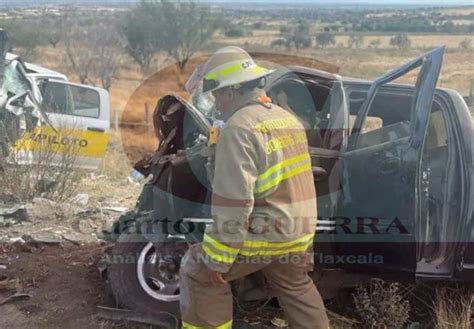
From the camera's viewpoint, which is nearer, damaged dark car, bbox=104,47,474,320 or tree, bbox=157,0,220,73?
damaged dark car, bbox=104,47,474,320

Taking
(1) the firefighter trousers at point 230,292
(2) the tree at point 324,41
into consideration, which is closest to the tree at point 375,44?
(2) the tree at point 324,41

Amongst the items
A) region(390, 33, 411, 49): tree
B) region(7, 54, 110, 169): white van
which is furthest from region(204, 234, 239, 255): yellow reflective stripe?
region(390, 33, 411, 49): tree

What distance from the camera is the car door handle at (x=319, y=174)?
4383 millimetres

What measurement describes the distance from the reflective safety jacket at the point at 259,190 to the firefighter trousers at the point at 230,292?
11 cm

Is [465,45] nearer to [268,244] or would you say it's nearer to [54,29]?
[54,29]

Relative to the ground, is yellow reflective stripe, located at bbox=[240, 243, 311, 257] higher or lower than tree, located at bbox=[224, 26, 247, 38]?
higher

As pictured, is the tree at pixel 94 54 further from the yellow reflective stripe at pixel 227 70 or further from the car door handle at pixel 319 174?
the yellow reflective stripe at pixel 227 70

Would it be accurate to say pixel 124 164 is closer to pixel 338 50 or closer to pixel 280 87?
pixel 280 87

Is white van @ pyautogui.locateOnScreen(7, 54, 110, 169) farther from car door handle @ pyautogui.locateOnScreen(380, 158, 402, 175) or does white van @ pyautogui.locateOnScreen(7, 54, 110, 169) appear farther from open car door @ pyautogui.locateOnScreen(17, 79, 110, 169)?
car door handle @ pyautogui.locateOnScreen(380, 158, 402, 175)

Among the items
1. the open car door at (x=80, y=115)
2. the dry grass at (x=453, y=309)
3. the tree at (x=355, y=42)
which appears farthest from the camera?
the tree at (x=355, y=42)

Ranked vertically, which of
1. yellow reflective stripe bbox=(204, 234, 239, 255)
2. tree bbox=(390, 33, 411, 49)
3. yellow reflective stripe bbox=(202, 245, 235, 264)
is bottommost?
tree bbox=(390, 33, 411, 49)

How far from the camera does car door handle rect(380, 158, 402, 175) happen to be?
4184mm

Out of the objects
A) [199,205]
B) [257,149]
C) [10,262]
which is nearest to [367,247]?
[199,205]

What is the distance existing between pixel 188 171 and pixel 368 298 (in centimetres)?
152
